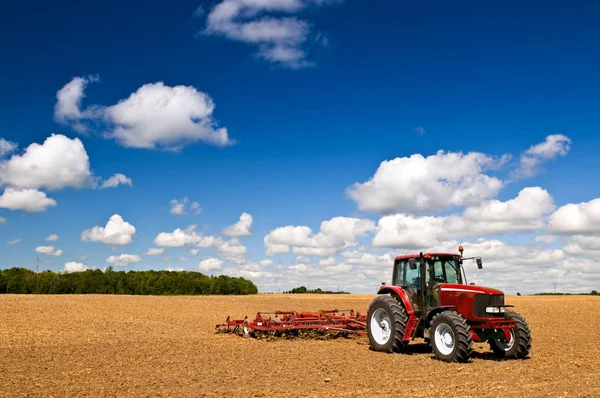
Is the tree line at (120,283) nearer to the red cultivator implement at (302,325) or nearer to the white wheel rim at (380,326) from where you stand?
the red cultivator implement at (302,325)

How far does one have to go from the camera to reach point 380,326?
16.6 metres

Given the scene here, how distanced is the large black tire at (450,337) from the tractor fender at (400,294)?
122 cm

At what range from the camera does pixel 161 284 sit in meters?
84.0

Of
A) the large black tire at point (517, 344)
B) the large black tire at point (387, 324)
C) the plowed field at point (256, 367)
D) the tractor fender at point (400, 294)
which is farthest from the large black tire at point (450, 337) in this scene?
the large black tire at point (517, 344)

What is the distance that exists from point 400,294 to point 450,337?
2.35 meters

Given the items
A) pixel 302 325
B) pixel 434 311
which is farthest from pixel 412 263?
pixel 302 325

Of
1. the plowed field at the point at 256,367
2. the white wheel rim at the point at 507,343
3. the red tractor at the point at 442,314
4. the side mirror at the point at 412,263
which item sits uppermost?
the side mirror at the point at 412,263

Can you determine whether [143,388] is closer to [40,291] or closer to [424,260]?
[424,260]

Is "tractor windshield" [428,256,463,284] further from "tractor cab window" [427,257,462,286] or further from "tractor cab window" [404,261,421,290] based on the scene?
"tractor cab window" [404,261,421,290]

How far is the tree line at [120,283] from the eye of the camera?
75812mm

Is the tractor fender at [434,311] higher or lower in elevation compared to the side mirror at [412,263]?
lower

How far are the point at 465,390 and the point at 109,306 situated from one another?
94.8ft

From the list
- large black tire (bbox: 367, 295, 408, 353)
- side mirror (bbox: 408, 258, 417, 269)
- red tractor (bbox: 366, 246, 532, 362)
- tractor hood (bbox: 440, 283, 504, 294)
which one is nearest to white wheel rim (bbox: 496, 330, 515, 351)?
red tractor (bbox: 366, 246, 532, 362)

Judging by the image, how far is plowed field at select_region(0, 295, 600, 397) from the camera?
10.5 meters
